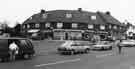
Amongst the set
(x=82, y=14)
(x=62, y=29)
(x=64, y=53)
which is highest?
(x=82, y=14)

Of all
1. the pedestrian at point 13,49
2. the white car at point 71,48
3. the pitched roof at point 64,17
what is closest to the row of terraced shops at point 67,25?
the pitched roof at point 64,17

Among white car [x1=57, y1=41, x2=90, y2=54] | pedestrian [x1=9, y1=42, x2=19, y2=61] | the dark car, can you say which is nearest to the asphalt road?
pedestrian [x1=9, y1=42, x2=19, y2=61]

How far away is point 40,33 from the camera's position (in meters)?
51.4

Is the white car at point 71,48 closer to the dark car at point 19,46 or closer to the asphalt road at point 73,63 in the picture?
the asphalt road at point 73,63

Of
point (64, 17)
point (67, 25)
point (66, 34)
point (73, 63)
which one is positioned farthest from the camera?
point (64, 17)

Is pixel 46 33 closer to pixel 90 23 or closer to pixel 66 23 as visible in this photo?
pixel 66 23

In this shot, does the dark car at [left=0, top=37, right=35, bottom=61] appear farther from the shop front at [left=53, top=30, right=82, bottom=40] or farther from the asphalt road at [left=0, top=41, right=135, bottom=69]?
the shop front at [left=53, top=30, right=82, bottom=40]

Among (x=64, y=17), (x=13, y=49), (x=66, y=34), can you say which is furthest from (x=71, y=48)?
(x=64, y=17)

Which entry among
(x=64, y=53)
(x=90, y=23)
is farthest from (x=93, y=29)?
(x=64, y=53)

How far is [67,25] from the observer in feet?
168

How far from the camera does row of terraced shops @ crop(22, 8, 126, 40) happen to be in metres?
50.4

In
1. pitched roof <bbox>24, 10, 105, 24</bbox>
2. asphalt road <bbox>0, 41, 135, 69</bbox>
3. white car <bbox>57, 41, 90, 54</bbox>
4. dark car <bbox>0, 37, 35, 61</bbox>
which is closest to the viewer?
asphalt road <bbox>0, 41, 135, 69</bbox>

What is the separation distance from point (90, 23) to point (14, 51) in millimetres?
40394

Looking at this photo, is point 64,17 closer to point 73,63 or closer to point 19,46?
point 19,46
